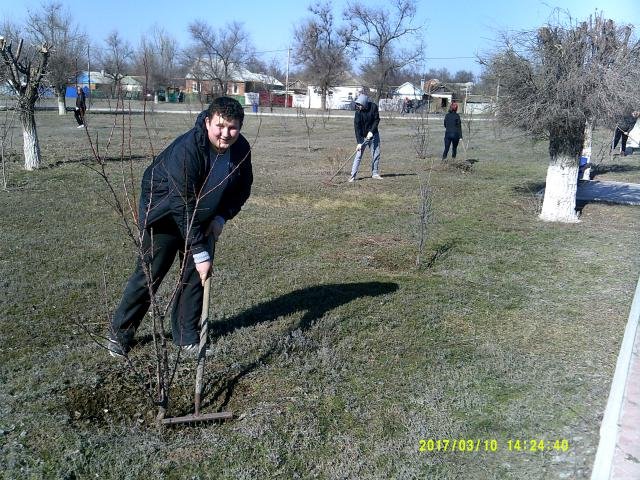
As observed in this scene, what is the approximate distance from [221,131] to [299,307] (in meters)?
2.02

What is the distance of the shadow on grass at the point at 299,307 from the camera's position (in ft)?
12.5

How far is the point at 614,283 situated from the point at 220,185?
4031 millimetres

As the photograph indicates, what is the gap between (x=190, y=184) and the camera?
312 centimetres

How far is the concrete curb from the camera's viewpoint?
262 cm

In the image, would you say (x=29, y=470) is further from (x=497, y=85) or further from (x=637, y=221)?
(x=637, y=221)

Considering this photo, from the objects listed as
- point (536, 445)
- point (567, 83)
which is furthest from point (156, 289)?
point (567, 83)

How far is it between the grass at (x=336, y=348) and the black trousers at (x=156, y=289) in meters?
0.22

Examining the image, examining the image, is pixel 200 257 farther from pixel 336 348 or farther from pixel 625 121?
pixel 625 121

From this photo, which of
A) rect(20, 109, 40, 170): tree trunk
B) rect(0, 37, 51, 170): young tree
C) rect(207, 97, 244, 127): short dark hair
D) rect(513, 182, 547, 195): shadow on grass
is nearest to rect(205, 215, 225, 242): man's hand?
rect(207, 97, 244, 127): short dark hair

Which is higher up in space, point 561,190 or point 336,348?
point 561,190

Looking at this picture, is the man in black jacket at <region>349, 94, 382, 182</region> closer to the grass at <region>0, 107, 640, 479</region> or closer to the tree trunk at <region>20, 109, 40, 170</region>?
the grass at <region>0, 107, 640, 479</region>

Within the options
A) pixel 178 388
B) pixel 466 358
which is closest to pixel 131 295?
pixel 178 388

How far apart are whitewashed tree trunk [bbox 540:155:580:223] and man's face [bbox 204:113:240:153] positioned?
602cm

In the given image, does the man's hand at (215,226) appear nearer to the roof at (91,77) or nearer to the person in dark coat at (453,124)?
the roof at (91,77)
